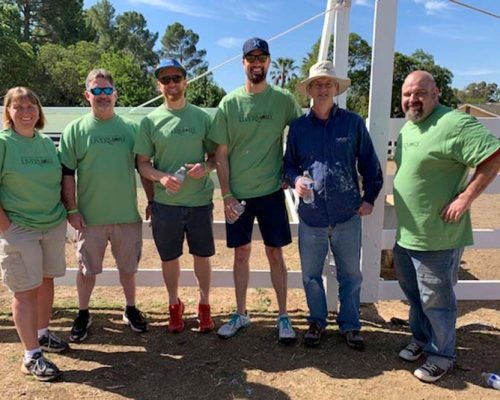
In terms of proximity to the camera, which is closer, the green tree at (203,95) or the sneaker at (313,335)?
the sneaker at (313,335)

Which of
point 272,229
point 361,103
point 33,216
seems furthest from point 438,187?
A: point 361,103

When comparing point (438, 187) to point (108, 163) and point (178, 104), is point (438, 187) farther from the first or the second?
point (108, 163)

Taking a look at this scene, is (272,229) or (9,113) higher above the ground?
(9,113)

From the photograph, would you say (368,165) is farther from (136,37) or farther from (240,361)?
(136,37)

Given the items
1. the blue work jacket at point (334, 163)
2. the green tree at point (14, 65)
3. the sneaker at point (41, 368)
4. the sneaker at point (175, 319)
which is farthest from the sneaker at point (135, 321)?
the green tree at point (14, 65)

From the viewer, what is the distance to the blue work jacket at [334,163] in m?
3.33

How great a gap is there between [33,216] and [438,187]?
9.07ft

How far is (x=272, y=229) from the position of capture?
3641mm

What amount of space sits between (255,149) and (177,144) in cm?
61

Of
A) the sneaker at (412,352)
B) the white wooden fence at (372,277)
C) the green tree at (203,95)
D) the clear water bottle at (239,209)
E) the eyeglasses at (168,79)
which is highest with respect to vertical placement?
the green tree at (203,95)

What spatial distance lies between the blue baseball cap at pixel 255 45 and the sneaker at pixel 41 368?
269 cm

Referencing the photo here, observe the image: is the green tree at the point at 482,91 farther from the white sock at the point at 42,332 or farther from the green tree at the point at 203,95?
the white sock at the point at 42,332

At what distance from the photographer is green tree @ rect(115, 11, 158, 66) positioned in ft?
245

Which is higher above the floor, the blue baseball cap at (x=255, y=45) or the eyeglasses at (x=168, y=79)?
the blue baseball cap at (x=255, y=45)
